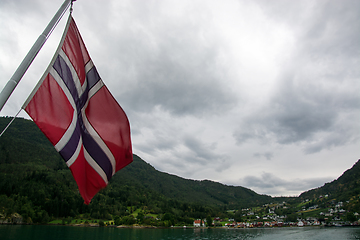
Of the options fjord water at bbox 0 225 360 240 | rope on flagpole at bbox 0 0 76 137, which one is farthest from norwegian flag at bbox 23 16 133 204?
fjord water at bbox 0 225 360 240

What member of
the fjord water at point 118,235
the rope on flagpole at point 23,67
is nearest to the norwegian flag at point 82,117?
the rope on flagpole at point 23,67

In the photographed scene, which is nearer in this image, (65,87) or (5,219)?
(65,87)

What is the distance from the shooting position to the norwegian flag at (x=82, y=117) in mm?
6445

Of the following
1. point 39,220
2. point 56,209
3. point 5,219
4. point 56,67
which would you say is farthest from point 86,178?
point 56,209

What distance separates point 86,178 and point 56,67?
352 cm

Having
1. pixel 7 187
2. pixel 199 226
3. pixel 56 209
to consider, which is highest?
pixel 7 187

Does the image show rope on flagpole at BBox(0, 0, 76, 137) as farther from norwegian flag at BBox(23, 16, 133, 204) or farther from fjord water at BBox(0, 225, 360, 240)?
fjord water at BBox(0, 225, 360, 240)

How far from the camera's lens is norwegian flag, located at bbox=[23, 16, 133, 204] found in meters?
6.45

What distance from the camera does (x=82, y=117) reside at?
7.47 m

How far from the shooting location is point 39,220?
479 ft

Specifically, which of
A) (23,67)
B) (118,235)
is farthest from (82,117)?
(118,235)

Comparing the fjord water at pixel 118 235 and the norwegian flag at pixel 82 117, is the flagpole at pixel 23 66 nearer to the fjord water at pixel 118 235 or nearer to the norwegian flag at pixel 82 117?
the norwegian flag at pixel 82 117

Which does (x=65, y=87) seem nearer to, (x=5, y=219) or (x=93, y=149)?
(x=93, y=149)

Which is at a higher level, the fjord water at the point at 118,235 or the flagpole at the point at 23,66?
the flagpole at the point at 23,66
